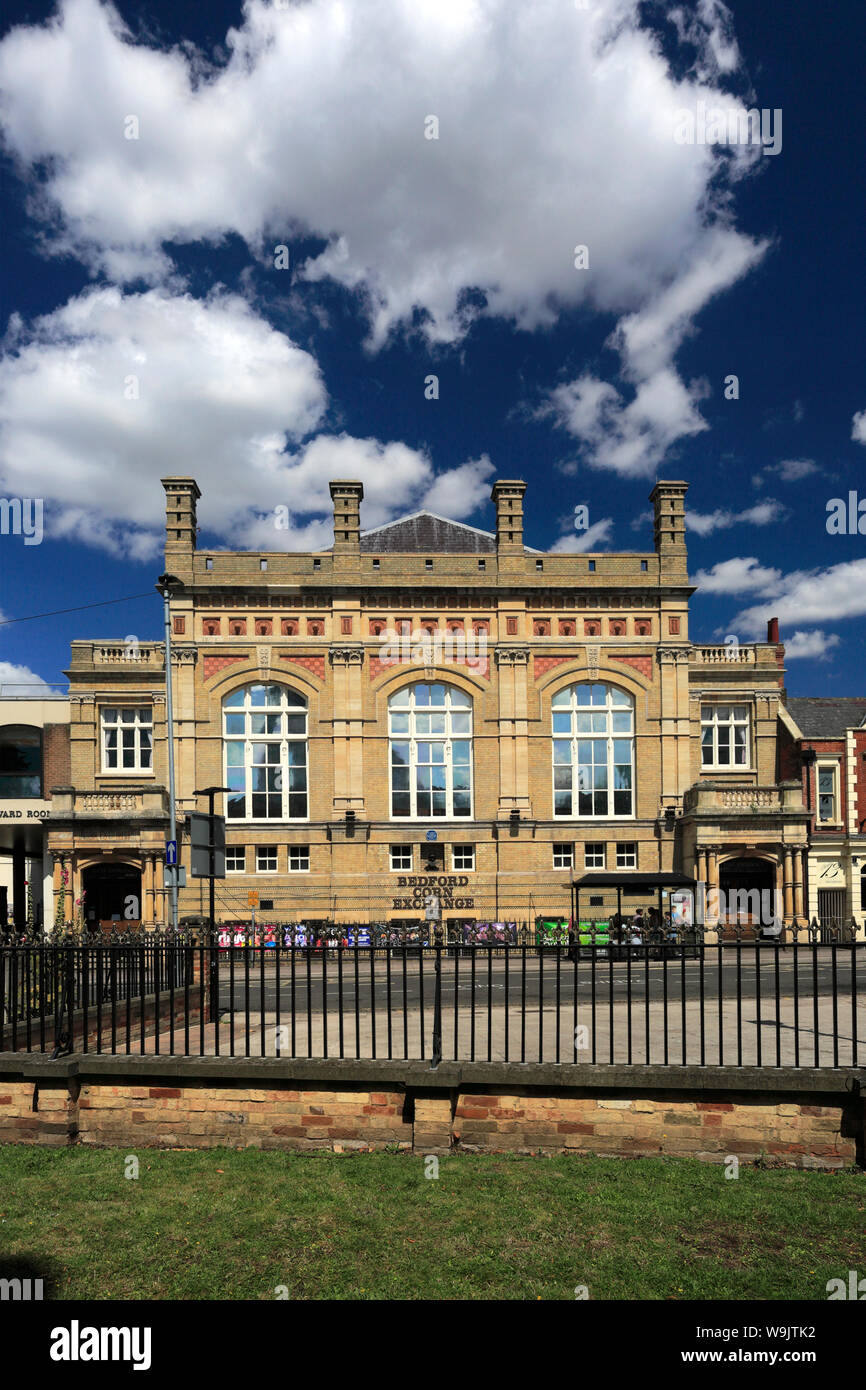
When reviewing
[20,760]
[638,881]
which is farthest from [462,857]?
[20,760]

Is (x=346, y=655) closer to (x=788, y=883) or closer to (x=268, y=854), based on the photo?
(x=268, y=854)

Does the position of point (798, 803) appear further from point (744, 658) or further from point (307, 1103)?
point (307, 1103)

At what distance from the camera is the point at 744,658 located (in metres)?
33.6

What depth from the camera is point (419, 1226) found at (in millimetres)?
5691

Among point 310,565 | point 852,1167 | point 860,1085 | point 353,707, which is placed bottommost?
point 852,1167

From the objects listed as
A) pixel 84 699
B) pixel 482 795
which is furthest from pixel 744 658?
pixel 84 699

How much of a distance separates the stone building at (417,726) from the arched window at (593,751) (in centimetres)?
8

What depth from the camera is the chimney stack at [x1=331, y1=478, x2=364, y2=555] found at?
32062mm

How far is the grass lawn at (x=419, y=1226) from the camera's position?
4949 millimetres

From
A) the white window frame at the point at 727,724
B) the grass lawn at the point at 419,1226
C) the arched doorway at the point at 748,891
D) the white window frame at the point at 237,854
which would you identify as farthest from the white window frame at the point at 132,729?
the grass lawn at the point at 419,1226

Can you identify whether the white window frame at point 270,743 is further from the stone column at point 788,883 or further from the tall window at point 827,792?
the tall window at point 827,792

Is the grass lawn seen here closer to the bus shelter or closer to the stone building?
the bus shelter

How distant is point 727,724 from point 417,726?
1260cm
